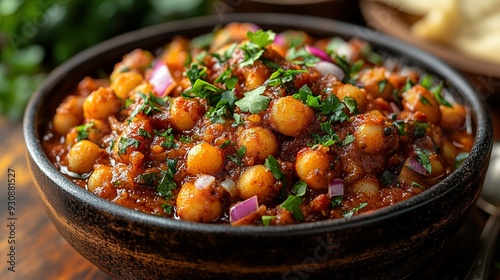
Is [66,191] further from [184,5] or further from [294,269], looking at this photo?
[184,5]

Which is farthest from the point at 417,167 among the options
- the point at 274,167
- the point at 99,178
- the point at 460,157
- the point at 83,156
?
the point at 83,156

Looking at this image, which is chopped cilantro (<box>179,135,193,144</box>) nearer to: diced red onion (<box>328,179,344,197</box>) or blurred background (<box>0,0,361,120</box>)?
diced red onion (<box>328,179,344,197</box>)

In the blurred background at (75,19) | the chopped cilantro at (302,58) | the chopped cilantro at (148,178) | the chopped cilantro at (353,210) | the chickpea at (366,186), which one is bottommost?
the blurred background at (75,19)

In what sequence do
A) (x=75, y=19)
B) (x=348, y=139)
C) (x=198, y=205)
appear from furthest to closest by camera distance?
(x=75, y=19) < (x=348, y=139) < (x=198, y=205)

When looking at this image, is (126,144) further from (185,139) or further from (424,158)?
(424,158)

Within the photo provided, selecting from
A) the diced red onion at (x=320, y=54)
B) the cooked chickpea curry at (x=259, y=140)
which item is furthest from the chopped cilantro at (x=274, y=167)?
the diced red onion at (x=320, y=54)

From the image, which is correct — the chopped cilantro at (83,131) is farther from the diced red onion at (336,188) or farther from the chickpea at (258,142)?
the diced red onion at (336,188)
